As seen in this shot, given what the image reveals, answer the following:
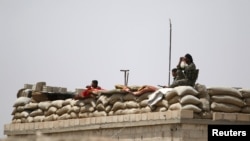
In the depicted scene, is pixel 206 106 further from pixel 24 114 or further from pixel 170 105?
pixel 24 114

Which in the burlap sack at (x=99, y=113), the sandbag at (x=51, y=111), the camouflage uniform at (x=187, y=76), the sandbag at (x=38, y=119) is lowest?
the sandbag at (x=38, y=119)

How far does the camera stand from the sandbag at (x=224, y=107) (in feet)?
60.5

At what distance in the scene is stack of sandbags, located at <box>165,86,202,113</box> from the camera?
59.5ft

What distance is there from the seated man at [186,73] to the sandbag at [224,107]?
0.61 m

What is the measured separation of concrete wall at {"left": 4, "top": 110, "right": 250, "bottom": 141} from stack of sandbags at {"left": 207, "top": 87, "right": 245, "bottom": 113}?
0.49 feet

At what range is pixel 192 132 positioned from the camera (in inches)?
715

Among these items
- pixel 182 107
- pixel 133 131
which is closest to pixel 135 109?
pixel 133 131

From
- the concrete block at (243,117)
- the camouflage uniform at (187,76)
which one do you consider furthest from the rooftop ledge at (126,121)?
the camouflage uniform at (187,76)

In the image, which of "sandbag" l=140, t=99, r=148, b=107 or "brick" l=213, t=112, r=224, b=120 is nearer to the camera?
"brick" l=213, t=112, r=224, b=120

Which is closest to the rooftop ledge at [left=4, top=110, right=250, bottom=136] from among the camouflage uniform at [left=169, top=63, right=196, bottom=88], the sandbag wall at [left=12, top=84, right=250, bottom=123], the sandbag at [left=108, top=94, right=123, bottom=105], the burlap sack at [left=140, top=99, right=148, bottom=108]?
the sandbag wall at [left=12, top=84, right=250, bottom=123]

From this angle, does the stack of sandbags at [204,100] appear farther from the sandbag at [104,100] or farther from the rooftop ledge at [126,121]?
the sandbag at [104,100]

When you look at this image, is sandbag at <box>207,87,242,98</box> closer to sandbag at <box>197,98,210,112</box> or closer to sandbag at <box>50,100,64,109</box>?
sandbag at <box>197,98,210,112</box>

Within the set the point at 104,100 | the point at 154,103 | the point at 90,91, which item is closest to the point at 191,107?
the point at 154,103

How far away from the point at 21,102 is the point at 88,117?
2.94m
